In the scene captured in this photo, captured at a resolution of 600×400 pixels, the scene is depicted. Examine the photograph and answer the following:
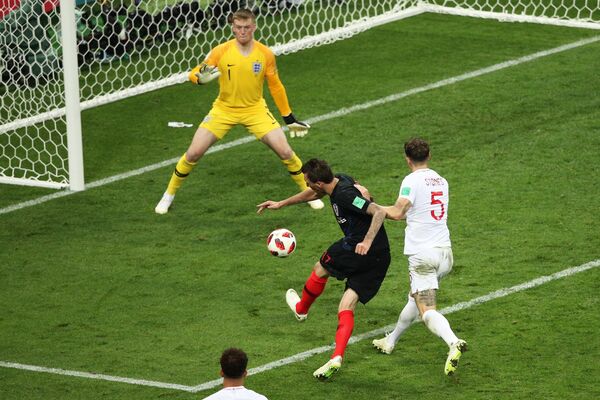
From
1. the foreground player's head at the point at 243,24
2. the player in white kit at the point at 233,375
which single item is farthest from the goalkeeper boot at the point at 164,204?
the player in white kit at the point at 233,375

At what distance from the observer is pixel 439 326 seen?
11.0 metres

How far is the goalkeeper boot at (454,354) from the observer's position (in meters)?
10.8

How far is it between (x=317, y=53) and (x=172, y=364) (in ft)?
30.4

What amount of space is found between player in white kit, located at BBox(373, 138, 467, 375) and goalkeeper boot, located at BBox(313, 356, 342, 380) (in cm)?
73

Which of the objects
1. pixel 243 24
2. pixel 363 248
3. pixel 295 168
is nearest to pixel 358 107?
pixel 295 168

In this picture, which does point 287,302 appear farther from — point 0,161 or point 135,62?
point 135,62

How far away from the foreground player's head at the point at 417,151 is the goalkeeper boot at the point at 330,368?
162 centimetres

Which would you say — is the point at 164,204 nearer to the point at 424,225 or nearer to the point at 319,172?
the point at 319,172

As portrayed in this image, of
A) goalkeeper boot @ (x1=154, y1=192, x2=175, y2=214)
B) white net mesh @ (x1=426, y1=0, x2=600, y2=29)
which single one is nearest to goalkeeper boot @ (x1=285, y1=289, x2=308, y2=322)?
goalkeeper boot @ (x1=154, y1=192, x2=175, y2=214)

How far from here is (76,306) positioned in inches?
507

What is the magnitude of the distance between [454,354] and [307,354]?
4.76 ft

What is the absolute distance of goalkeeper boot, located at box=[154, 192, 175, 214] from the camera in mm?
15180

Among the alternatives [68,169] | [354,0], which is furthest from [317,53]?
[68,169]

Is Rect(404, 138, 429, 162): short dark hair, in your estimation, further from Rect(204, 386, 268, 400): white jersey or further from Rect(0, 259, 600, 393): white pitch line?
Rect(204, 386, 268, 400): white jersey
